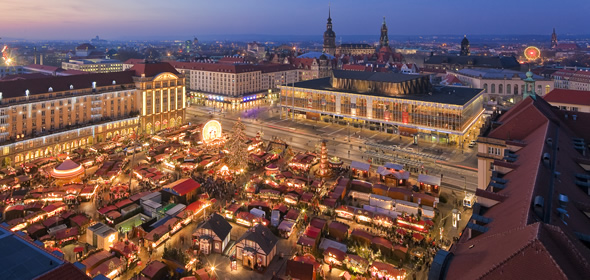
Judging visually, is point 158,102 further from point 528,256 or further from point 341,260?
point 528,256

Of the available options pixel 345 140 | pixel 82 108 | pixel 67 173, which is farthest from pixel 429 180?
pixel 82 108

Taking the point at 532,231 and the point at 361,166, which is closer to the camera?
the point at 532,231

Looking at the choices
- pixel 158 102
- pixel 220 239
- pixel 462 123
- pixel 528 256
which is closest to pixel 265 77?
pixel 158 102

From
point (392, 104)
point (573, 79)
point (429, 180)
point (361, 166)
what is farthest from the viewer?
point (573, 79)

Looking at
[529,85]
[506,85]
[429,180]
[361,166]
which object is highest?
[506,85]

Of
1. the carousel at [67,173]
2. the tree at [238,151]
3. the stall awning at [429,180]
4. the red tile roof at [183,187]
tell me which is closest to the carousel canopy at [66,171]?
the carousel at [67,173]

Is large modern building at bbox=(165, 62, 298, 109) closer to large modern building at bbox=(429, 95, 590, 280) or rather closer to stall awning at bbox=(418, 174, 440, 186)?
stall awning at bbox=(418, 174, 440, 186)

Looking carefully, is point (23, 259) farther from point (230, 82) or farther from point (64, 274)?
point (230, 82)
